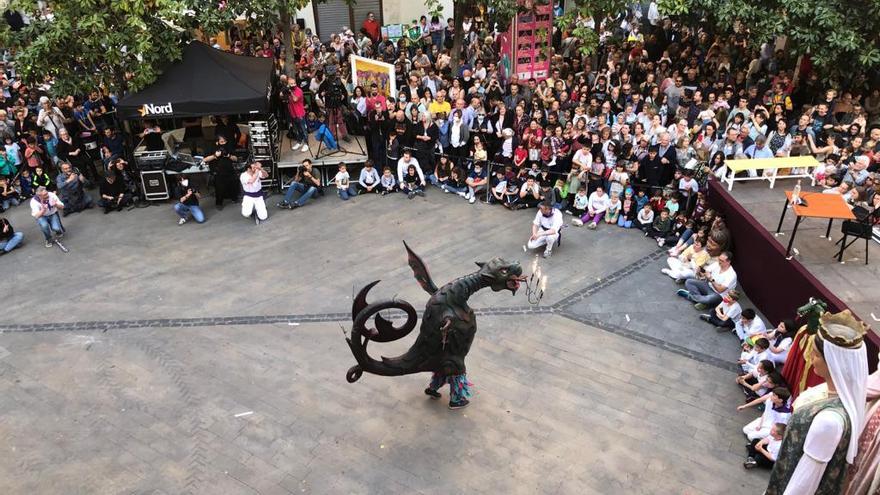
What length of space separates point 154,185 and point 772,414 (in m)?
11.8

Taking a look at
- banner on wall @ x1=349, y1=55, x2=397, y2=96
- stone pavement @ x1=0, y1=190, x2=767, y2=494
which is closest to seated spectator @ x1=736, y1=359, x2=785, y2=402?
stone pavement @ x1=0, y1=190, x2=767, y2=494

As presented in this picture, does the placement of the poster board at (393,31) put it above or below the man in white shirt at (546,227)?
above

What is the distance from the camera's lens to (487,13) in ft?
52.3

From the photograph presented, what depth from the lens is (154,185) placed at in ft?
45.7

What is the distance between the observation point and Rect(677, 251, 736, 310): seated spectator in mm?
9984

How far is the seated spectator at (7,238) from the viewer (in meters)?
12.1

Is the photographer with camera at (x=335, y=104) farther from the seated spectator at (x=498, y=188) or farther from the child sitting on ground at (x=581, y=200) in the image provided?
the child sitting on ground at (x=581, y=200)

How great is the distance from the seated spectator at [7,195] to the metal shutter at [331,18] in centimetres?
1151

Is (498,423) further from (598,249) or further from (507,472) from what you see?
(598,249)

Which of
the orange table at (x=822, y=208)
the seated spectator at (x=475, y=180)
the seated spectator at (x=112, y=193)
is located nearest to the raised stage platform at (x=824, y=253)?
the orange table at (x=822, y=208)

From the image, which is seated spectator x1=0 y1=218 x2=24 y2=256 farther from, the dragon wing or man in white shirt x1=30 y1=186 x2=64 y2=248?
the dragon wing

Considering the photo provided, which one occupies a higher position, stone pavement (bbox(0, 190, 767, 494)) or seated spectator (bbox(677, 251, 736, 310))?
seated spectator (bbox(677, 251, 736, 310))

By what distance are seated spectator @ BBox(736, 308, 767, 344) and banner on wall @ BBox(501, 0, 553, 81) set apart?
8.66m

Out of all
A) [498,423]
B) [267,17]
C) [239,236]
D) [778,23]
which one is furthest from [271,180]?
[778,23]
